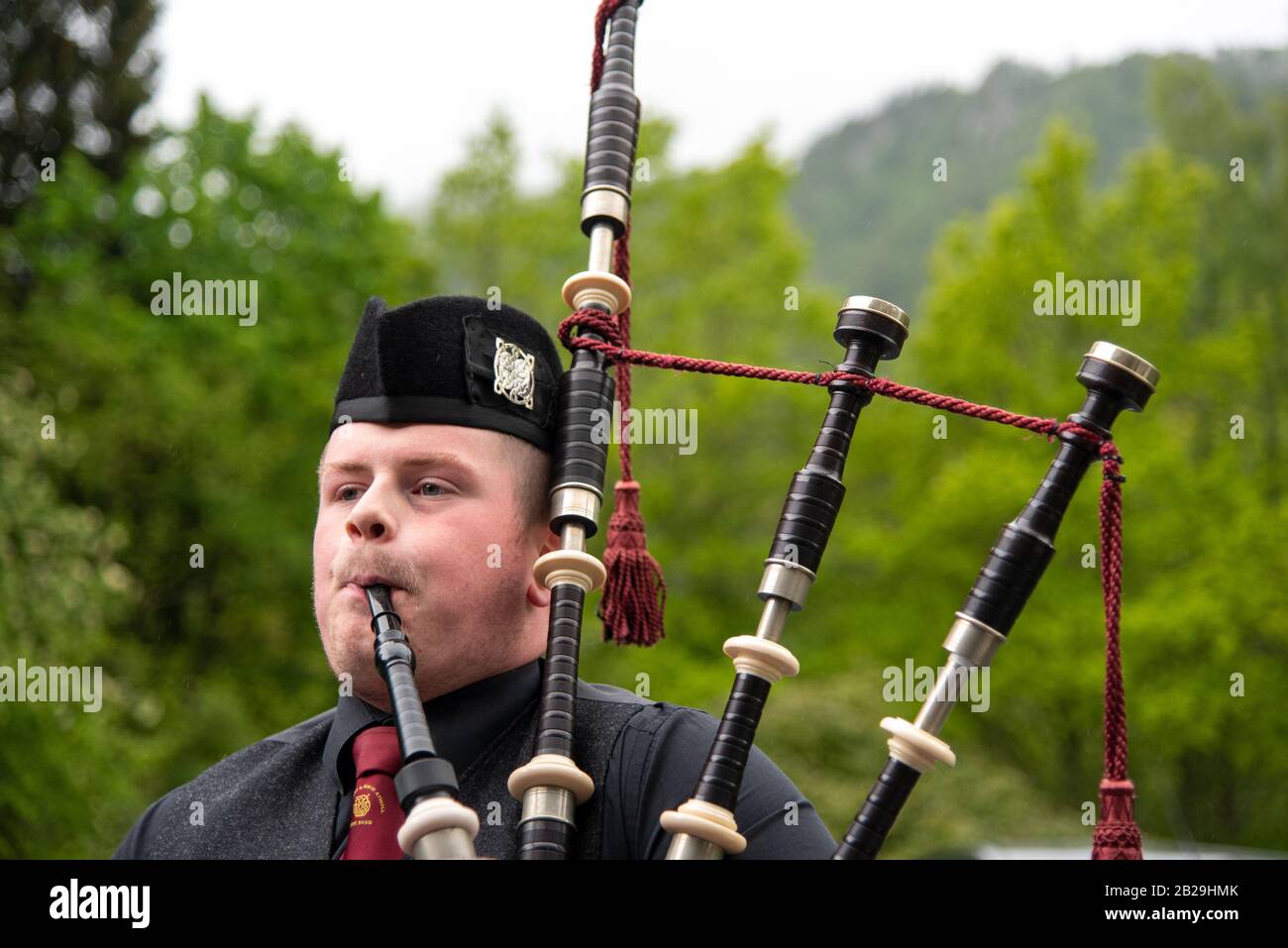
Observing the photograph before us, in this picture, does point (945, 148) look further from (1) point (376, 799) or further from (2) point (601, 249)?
(1) point (376, 799)

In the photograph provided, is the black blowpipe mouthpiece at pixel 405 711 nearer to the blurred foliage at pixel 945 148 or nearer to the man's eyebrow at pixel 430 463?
the man's eyebrow at pixel 430 463

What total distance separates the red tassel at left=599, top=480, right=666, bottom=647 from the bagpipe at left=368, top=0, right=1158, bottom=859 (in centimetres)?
33

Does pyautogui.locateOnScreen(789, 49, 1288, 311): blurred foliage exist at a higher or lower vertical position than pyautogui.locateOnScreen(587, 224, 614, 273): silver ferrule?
higher

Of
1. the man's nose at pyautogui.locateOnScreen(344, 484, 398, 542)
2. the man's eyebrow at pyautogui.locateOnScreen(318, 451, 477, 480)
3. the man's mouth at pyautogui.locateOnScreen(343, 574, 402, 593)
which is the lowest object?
the man's mouth at pyautogui.locateOnScreen(343, 574, 402, 593)

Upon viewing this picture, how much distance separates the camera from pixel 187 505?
1567cm

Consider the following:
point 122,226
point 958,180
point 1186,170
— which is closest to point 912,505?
point 1186,170

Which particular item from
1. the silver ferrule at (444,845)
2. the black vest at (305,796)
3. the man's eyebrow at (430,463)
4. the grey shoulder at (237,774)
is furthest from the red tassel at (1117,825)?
the grey shoulder at (237,774)

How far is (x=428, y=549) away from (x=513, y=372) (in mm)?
402

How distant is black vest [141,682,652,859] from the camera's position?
8.34 ft

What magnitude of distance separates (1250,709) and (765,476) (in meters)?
6.01

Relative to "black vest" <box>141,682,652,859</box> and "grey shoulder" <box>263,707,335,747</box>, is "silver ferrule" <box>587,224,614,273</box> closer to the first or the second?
"black vest" <box>141,682,652,859</box>

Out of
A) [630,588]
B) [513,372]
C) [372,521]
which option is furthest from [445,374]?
[630,588]

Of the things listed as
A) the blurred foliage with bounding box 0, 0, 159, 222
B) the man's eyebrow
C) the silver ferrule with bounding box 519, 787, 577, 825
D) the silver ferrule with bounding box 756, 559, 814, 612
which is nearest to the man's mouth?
the man's eyebrow

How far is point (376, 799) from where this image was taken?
2604mm
